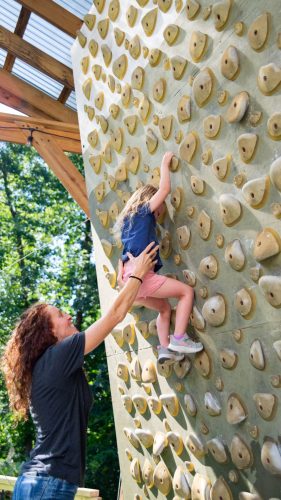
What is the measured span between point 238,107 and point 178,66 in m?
0.59

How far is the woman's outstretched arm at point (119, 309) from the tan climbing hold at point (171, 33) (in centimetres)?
99

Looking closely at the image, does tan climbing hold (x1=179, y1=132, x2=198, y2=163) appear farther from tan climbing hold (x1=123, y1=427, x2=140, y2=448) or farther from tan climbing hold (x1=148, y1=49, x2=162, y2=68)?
tan climbing hold (x1=123, y1=427, x2=140, y2=448)

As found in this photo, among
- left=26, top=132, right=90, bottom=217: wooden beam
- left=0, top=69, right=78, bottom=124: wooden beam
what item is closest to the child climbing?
left=26, top=132, right=90, bottom=217: wooden beam

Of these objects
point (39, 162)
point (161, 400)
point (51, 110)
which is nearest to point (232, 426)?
point (161, 400)

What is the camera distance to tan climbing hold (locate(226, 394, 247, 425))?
2.69 meters

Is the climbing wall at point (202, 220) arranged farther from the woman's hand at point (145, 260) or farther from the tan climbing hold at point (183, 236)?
the woman's hand at point (145, 260)

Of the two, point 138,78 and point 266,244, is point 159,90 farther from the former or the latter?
point 266,244

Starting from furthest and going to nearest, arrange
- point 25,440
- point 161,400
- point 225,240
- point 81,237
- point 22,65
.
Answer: point 81,237 < point 25,440 < point 22,65 < point 161,400 < point 225,240

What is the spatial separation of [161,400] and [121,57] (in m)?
1.88

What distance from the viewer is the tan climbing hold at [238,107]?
2.54m

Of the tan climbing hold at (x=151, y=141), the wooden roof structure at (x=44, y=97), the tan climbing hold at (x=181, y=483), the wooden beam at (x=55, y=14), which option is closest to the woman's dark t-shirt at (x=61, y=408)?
the tan climbing hold at (x=181, y=483)

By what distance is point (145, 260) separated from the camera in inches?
117

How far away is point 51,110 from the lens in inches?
255

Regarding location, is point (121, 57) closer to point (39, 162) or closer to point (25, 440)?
point (25, 440)
